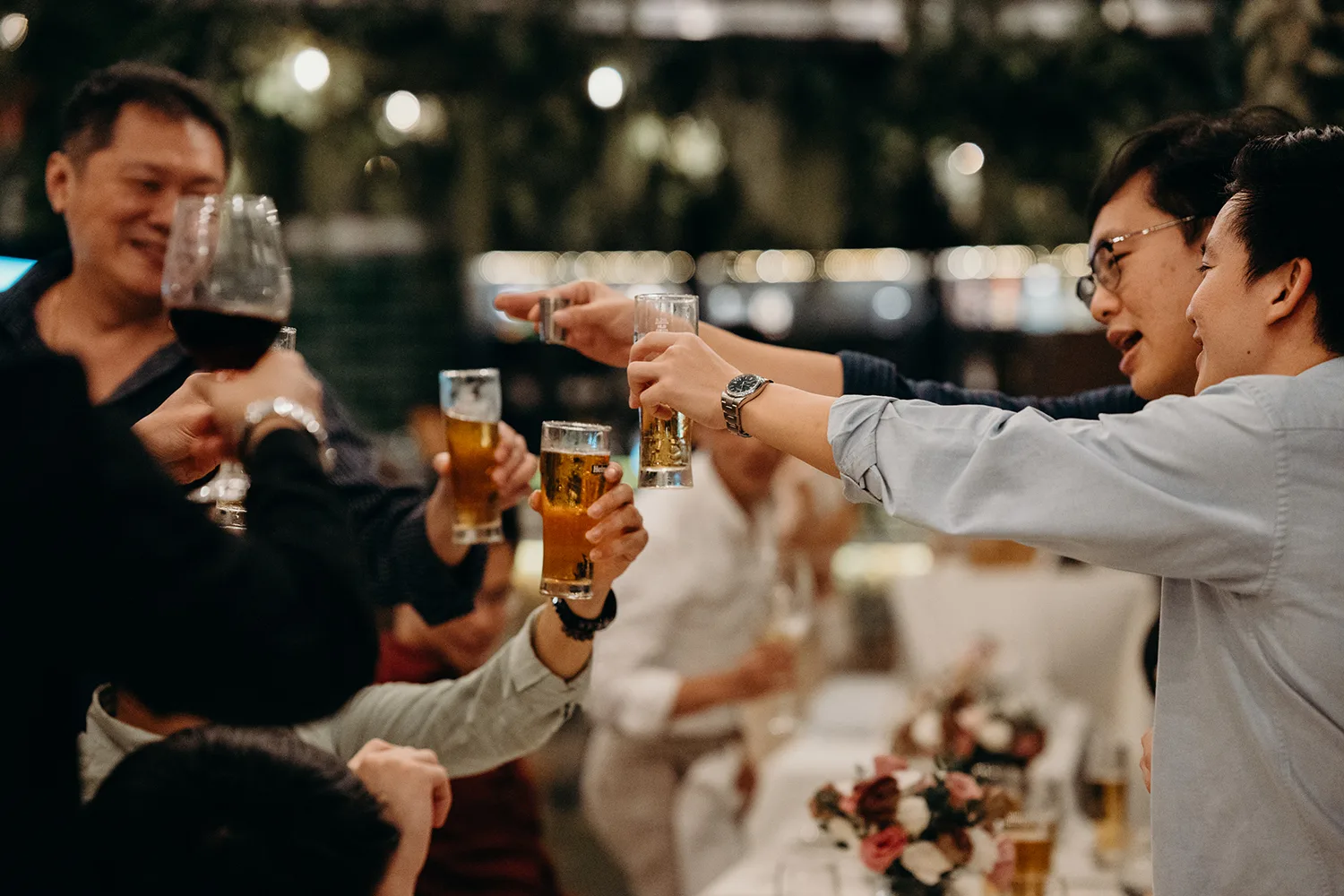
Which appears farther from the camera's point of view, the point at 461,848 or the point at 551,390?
the point at 551,390

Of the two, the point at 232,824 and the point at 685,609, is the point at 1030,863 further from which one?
the point at 685,609

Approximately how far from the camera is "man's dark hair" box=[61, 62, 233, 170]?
2.09m

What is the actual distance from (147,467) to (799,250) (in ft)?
21.7

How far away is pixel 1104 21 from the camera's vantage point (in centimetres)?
548

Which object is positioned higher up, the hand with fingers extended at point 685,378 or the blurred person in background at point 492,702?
the hand with fingers extended at point 685,378

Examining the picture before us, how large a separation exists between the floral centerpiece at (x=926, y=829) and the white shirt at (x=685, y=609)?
139cm

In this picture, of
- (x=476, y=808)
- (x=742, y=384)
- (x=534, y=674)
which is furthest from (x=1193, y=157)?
(x=476, y=808)

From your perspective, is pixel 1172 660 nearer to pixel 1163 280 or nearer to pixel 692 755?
pixel 1163 280

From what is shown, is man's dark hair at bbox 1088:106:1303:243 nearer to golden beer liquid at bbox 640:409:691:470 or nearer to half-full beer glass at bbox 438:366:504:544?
golden beer liquid at bbox 640:409:691:470

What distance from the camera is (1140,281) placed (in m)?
1.90

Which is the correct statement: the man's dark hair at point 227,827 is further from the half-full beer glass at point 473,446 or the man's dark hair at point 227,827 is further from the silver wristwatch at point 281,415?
the half-full beer glass at point 473,446

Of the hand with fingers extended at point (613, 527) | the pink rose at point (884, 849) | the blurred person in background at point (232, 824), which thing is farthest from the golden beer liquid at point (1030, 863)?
the blurred person in background at point (232, 824)

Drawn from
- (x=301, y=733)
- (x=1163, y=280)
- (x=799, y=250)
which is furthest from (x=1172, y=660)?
(x=799, y=250)

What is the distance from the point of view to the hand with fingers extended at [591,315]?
76.7 inches
